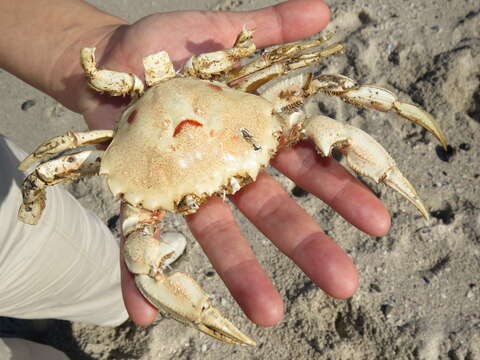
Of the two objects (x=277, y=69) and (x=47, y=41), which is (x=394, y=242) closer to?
(x=277, y=69)

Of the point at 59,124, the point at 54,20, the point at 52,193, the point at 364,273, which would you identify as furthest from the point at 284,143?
the point at 59,124

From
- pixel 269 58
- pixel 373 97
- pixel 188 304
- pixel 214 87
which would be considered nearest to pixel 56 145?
pixel 214 87

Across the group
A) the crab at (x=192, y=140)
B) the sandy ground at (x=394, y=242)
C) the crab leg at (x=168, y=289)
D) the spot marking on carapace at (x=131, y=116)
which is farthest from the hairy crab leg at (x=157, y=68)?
the sandy ground at (x=394, y=242)

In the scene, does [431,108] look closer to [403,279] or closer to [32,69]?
[403,279]

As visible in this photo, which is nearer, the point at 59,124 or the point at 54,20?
the point at 54,20

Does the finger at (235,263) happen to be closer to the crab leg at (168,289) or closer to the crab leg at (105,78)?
the crab leg at (168,289)

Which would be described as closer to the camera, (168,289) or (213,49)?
(168,289)
